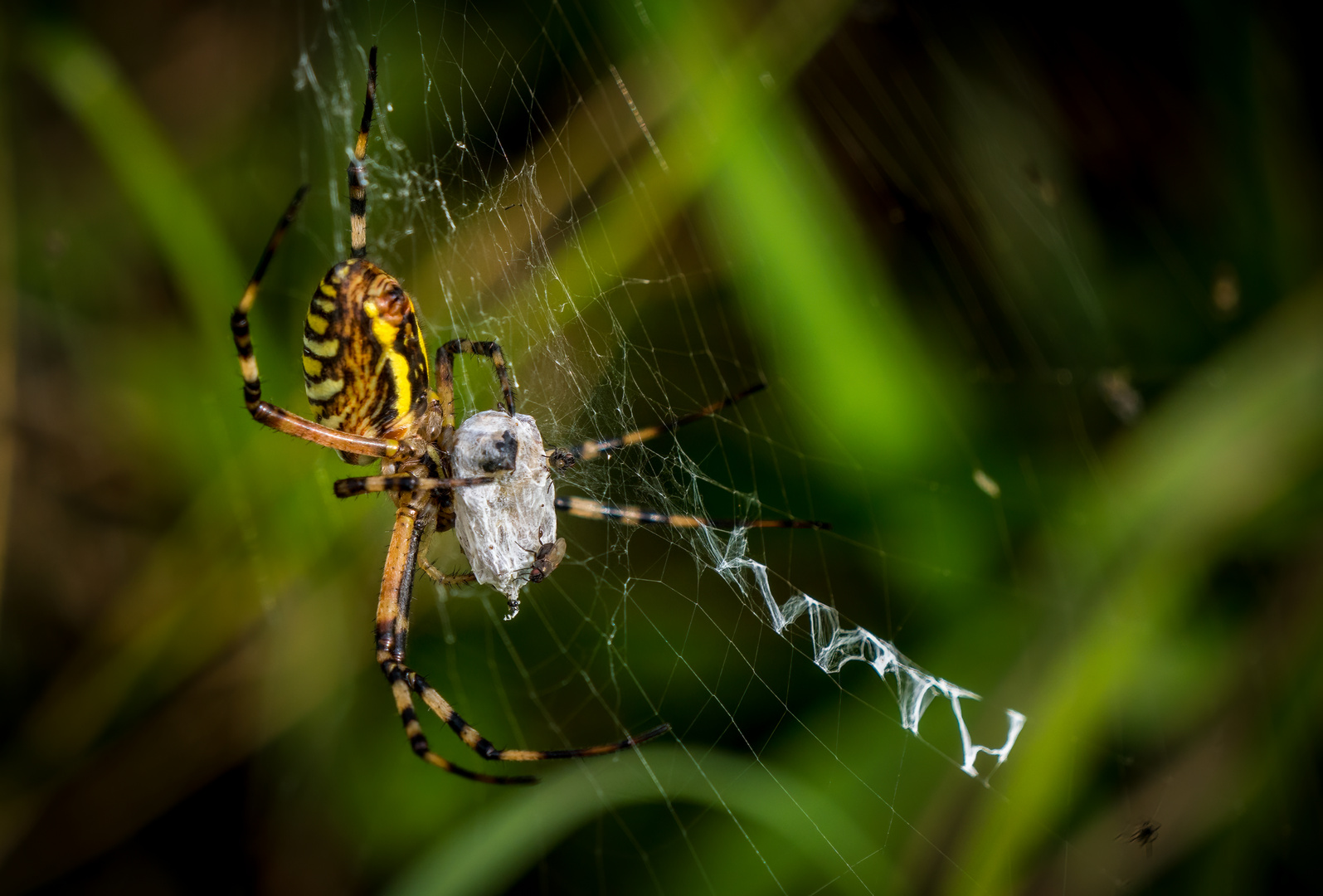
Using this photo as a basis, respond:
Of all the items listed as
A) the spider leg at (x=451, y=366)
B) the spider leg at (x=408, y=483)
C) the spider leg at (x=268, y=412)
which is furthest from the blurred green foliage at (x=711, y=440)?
the spider leg at (x=268, y=412)

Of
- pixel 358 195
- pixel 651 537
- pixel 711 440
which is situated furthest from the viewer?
pixel 651 537

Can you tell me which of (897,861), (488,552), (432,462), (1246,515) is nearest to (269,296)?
(432,462)

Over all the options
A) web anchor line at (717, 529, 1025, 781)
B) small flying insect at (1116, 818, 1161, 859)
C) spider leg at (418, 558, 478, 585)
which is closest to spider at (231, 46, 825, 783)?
web anchor line at (717, 529, 1025, 781)

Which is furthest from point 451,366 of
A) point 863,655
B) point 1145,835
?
point 1145,835

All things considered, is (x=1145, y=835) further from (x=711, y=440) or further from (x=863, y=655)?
(x=711, y=440)

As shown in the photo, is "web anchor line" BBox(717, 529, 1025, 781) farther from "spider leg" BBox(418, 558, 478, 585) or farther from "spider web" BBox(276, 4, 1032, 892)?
"spider leg" BBox(418, 558, 478, 585)

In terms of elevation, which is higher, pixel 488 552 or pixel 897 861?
pixel 488 552

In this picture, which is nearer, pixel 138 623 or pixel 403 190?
pixel 138 623

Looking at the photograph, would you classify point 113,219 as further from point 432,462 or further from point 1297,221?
point 1297,221
